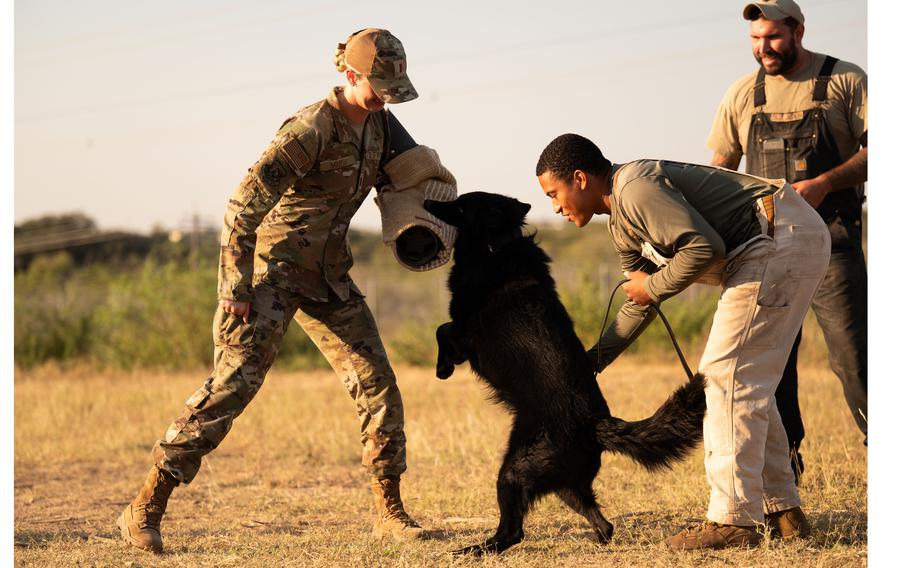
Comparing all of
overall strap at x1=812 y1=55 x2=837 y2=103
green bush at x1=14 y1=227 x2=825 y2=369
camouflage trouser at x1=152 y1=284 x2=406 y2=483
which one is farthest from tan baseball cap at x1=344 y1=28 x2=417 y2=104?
green bush at x1=14 y1=227 x2=825 y2=369

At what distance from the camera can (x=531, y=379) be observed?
3967mm

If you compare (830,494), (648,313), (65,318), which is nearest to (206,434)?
(648,313)

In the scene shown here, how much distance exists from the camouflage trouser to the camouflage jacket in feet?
0.37

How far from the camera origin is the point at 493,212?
14.2 feet

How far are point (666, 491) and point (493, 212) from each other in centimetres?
191

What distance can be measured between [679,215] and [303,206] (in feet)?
5.86

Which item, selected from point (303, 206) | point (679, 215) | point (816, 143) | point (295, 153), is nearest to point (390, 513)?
point (303, 206)

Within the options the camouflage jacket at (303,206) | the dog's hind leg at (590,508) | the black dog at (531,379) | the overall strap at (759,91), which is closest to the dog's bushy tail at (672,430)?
the black dog at (531,379)

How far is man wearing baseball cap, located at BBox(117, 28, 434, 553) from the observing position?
13.6ft

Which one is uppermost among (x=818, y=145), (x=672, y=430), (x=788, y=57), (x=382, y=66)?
(x=788, y=57)

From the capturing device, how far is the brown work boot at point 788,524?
3943 mm

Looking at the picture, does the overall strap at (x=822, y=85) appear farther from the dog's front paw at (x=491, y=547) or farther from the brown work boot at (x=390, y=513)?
the brown work boot at (x=390, y=513)

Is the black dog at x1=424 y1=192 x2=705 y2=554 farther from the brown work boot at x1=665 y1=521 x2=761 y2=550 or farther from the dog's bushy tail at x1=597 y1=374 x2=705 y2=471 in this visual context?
the brown work boot at x1=665 y1=521 x2=761 y2=550

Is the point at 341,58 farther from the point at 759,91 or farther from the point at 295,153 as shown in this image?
the point at 759,91
